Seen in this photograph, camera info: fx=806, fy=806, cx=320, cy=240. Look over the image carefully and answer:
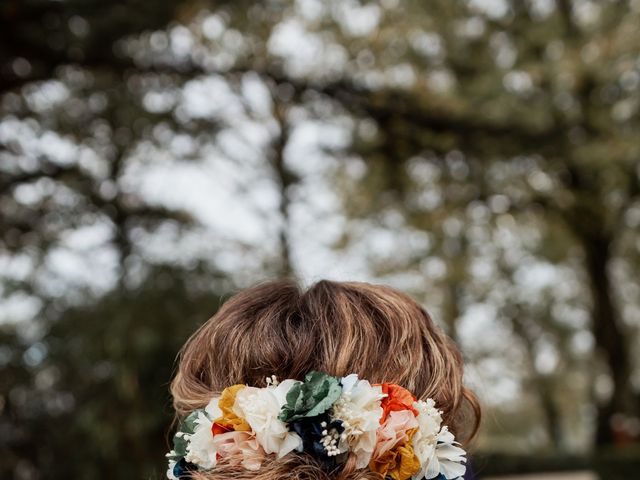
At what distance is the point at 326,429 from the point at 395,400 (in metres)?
0.14

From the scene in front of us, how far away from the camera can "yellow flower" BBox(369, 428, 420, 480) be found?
1403 millimetres

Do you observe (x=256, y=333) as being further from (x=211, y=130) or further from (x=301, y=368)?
(x=211, y=130)

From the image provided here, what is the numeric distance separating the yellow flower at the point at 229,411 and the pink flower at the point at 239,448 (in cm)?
1

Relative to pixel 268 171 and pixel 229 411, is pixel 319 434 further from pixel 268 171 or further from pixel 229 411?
pixel 268 171

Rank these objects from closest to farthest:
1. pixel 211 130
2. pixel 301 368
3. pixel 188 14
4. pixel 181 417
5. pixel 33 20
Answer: pixel 301 368 < pixel 181 417 < pixel 33 20 < pixel 188 14 < pixel 211 130

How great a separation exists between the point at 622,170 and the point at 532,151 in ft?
11.4

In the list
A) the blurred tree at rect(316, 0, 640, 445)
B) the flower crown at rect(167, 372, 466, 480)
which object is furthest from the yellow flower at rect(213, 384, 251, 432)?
the blurred tree at rect(316, 0, 640, 445)

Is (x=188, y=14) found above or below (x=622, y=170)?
above

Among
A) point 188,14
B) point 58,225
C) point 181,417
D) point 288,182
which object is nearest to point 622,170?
point 288,182

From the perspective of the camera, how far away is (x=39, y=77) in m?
7.03

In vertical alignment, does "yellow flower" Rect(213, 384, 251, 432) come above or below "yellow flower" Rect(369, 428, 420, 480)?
above

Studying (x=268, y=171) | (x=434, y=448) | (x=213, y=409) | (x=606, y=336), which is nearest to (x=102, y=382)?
(x=213, y=409)

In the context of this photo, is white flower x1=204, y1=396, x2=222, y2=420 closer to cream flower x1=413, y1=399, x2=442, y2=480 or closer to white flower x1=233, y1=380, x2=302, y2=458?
white flower x1=233, y1=380, x2=302, y2=458

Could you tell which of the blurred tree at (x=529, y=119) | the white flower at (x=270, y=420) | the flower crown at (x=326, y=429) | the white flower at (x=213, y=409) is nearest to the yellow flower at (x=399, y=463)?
the flower crown at (x=326, y=429)
